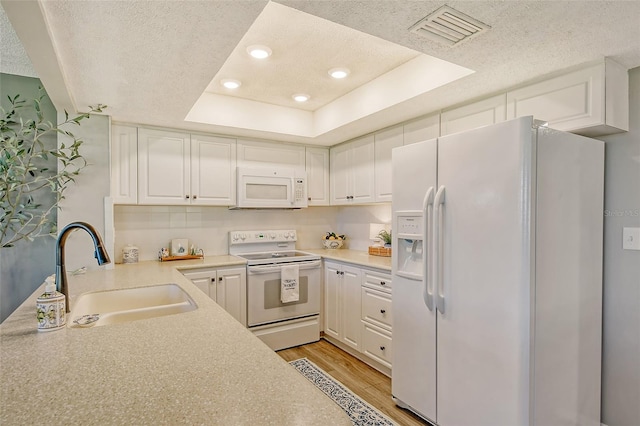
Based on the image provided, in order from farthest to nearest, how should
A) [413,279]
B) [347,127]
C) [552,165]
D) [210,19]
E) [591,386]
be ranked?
[347,127] → [413,279] → [591,386] → [552,165] → [210,19]

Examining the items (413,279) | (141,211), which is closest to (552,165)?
(413,279)

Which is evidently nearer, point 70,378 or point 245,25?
point 70,378

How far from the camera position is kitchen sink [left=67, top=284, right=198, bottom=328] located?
163 cm

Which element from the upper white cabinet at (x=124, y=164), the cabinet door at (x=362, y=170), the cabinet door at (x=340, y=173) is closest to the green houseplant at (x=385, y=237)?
the cabinet door at (x=362, y=170)

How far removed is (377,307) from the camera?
9.41 ft

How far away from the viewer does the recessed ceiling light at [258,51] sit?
2.20 m

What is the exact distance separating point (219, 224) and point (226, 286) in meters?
0.80

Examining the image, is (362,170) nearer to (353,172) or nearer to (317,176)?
(353,172)

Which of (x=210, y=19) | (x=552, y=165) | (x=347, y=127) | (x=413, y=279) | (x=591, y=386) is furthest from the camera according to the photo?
(x=347, y=127)

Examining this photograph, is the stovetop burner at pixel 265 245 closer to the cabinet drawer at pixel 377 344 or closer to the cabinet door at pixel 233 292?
the cabinet door at pixel 233 292

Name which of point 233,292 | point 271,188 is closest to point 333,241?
point 271,188

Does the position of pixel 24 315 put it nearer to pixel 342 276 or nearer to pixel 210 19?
pixel 210 19

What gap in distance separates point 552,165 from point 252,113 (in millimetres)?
2482

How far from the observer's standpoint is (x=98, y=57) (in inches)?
69.1
